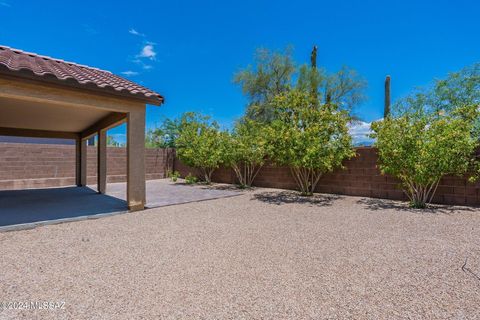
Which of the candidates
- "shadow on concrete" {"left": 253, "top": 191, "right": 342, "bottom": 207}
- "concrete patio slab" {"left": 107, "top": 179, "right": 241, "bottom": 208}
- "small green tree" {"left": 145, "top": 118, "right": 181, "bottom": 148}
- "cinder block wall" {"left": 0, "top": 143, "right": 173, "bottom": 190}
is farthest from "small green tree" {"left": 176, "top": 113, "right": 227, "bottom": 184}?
"small green tree" {"left": 145, "top": 118, "right": 181, "bottom": 148}

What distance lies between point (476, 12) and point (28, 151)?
66.5 feet

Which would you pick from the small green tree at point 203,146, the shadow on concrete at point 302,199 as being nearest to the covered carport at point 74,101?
the shadow on concrete at point 302,199

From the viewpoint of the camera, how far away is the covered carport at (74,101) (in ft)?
17.1

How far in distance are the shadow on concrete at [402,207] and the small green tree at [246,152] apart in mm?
4594

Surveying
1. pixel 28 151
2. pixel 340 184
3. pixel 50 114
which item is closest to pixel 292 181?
pixel 340 184

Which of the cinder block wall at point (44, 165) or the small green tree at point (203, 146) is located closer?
the cinder block wall at point (44, 165)

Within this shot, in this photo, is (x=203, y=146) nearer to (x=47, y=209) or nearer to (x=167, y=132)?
(x=47, y=209)

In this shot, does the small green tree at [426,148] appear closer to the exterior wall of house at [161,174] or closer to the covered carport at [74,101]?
the exterior wall of house at [161,174]

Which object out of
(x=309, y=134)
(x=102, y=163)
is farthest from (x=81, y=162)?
(x=309, y=134)

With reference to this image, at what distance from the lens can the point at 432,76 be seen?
12852 mm

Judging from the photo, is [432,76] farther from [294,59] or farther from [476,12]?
[294,59]

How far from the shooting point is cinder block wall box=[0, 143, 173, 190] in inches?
470

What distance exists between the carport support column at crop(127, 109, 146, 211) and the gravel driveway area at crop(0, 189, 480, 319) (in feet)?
3.09

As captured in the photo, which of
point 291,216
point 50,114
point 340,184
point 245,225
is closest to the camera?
point 245,225
